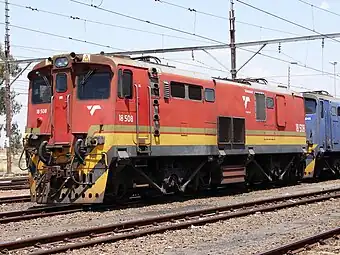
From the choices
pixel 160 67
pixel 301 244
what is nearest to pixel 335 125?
pixel 160 67

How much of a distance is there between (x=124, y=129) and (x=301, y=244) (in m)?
6.37

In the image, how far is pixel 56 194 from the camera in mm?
14773

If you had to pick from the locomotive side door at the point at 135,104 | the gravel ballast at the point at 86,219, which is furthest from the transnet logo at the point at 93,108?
the gravel ballast at the point at 86,219

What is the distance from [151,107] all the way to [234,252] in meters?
6.94

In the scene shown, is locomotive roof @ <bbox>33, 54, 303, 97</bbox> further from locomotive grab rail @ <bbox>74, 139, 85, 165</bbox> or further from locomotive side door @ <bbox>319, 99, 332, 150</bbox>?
locomotive side door @ <bbox>319, 99, 332, 150</bbox>

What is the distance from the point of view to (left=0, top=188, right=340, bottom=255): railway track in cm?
970

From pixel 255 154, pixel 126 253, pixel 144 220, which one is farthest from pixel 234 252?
pixel 255 154

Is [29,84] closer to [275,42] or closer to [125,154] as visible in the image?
[125,154]

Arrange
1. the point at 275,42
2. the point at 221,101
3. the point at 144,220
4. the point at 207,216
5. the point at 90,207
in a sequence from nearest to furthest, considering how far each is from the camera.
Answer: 1. the point at 144,220
2. the point at 207,216
3. the point at 90,207
4. the point at 221,101
5. the point at 275,42

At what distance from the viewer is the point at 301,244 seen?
379 inches

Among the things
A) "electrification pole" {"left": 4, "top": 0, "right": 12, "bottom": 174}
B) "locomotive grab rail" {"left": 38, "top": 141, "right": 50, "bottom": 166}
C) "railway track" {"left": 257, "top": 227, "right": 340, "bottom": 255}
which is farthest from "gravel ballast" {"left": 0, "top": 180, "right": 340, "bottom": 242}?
"electrification pole" {"left": 4, "top": 0, "right": 12, "bottom": 174}

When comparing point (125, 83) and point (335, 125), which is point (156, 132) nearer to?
point (125, 83)

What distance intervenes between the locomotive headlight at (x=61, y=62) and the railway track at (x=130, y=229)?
199 inches

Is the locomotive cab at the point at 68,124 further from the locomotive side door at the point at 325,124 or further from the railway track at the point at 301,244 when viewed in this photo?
the locomotive side door at the point at 325,124
